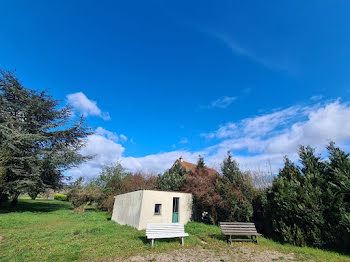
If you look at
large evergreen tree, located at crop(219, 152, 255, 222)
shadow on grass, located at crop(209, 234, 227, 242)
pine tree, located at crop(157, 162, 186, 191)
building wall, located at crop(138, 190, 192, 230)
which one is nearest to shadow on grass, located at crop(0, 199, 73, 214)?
pine tree, located at crop(157, 162, 186, 191)

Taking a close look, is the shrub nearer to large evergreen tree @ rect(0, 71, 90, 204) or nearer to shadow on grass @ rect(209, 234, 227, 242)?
large evergreen tree @ rect(0, 71, 90, 204)

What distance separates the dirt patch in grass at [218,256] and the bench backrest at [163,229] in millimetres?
995

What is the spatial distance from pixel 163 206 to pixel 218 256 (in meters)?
6.98

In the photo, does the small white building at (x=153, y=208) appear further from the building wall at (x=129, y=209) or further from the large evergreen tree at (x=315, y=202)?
the large evergreen tree at (x=315, y=202)

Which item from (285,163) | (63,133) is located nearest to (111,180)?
(63,133)

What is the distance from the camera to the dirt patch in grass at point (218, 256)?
573 cm

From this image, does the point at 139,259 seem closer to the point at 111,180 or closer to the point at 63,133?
the point at 63,133

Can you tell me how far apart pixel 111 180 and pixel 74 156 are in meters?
7.15

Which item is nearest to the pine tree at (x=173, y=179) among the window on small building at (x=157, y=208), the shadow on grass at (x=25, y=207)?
the window on small building at (x=157, y=208)

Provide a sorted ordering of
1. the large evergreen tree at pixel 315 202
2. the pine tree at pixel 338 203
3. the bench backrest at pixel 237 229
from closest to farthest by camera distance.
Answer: the pine tree at pixel 338 203, the large evergreen tree at pixel 315 202, the bench backrest at pixel 237 229

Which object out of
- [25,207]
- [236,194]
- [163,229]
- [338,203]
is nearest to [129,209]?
[163,229]

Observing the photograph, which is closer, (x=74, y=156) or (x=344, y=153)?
(x=344, y=153)

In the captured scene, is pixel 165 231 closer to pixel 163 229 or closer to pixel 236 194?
pixel 163 229

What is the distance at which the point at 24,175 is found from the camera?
644 inches
